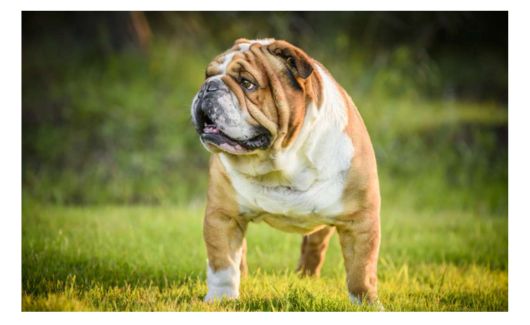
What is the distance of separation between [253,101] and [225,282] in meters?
0.91

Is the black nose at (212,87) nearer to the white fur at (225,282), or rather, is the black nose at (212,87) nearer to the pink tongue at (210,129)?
the pink tongue at (210,129)

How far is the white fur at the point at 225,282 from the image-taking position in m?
3.61

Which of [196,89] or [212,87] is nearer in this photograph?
[212,87]

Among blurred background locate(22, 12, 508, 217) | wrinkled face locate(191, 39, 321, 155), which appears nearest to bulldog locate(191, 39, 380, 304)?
wrinkled face locate(191, 39, 321, 155)

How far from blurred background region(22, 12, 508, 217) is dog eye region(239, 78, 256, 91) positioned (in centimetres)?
355

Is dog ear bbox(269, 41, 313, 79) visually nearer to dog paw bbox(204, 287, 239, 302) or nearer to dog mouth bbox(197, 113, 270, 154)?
dog mouth bbox(197, 113, 270, 154)

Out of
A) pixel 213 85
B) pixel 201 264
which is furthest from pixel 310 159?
pixel 201 264

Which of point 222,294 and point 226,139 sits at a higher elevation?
point 226,139

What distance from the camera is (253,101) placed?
3316 mm

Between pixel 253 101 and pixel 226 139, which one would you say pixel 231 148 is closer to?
pixel 226 139

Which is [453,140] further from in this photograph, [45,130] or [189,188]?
[45,130]

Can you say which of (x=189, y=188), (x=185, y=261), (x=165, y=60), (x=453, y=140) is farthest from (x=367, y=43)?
(x=185, y=261)

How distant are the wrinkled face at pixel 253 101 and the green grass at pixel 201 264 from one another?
842mm

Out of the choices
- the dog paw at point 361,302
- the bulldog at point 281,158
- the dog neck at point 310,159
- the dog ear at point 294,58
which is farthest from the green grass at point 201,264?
the dog ear at point 294,58
